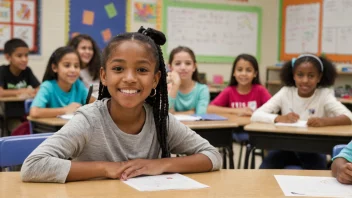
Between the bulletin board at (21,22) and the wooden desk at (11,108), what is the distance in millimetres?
1528

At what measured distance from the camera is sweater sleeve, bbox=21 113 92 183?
1.34 m

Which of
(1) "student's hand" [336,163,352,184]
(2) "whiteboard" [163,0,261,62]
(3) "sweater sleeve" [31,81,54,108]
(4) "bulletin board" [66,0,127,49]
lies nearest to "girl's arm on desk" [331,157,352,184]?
(1) "student's hand" [336,163,352,184]

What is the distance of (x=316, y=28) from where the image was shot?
639cm

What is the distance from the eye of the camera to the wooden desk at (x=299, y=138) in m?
2.71

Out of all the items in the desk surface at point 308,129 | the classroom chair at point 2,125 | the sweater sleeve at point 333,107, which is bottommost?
the classroom chair at point 2,125

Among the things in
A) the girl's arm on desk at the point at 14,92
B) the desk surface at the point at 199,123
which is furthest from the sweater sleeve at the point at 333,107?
the girl's arm on desk at the point at 14,92

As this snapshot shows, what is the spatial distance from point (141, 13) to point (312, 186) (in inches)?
202

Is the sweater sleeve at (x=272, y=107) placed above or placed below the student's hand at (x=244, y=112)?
above

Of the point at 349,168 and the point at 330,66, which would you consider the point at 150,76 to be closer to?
the point at 349,168

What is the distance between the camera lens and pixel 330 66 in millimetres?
3385

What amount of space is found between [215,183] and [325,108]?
6.82ft

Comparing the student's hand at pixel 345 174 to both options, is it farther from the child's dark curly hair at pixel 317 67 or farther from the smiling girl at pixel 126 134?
the child's dark curly hair at pixel 317 67

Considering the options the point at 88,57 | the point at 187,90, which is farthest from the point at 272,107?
the point at 88,57

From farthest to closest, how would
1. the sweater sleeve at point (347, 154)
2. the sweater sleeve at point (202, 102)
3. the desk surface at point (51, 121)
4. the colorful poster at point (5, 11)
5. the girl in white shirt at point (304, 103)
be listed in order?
the colorful poster at point (5, 11)
the sweater sleeve at point (202, 102)
the girl in white shirt at point (304, 103)
the desk surface at point (51, 121)
the sweater sleeve at point (347, 154)
